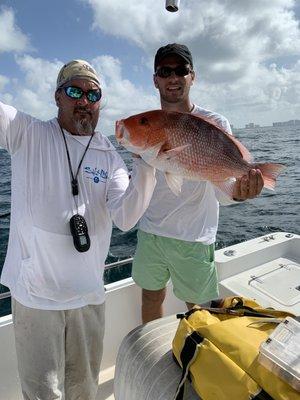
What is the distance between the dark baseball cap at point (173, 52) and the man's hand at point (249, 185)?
1.23 metres

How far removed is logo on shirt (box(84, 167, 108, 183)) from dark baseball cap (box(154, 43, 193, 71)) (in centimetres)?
107

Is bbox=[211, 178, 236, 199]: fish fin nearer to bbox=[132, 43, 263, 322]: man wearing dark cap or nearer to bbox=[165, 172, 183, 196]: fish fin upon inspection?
bbox=[165, 172, 183, 196]: fish fin

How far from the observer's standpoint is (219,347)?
1.53 meters

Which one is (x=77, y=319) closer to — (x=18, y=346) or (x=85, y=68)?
(x=18, y=346)

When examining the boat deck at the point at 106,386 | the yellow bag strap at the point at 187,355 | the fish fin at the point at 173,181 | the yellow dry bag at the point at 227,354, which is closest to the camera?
the yellow dry bag at the point at 227,354

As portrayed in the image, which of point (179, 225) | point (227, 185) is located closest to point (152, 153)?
point (227, 185)

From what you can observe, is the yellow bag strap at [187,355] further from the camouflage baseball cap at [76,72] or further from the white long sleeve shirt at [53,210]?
the camouflage baseball cap at [76,72]

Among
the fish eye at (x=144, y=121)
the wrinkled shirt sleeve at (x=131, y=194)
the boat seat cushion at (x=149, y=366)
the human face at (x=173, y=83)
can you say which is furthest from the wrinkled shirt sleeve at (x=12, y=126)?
the boat seat cushion at (x=149, y=366)

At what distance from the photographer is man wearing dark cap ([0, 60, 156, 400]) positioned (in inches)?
83.0

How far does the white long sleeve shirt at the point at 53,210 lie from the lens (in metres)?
2.11

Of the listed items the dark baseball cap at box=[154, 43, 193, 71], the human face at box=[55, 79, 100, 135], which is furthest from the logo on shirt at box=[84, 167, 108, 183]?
the dark baseball cap at box=[154, 43, 193, 71]

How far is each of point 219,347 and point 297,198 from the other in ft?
45.1

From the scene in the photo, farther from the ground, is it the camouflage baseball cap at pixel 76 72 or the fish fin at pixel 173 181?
the camouflage baseball cap at pixel 76 72

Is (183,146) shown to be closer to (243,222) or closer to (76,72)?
(76,72)
